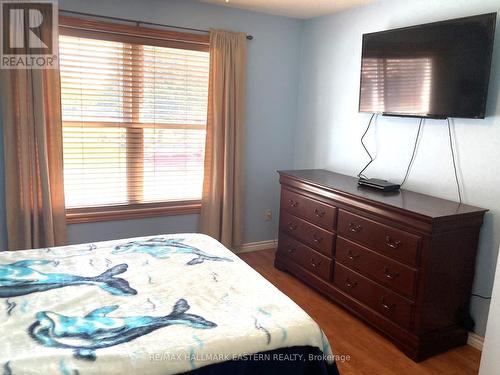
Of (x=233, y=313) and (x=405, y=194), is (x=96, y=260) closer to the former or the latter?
(x=233, y=313)

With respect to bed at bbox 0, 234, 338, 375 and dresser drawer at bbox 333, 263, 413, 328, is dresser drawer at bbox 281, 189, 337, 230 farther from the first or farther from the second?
bed at bbox 0, 234, 338, 375

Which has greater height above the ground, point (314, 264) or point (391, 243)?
point (391, 243)

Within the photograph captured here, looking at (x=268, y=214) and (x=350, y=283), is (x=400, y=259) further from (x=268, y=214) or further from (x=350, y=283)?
(x=268, y=214)

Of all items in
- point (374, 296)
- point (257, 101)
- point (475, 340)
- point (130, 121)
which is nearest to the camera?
point (475, 340)

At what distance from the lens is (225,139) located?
12.2ft

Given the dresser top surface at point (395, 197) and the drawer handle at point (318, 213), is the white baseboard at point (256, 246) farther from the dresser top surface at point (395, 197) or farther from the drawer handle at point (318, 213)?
the drawer handle at point (318, 213)

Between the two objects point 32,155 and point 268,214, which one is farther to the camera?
point 268,214

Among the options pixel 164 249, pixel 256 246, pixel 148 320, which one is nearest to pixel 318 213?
pixel 256 246

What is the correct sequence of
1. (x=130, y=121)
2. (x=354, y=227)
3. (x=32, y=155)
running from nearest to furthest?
(x=354, y=227), (x=32, y=155), (x=130, y=121)

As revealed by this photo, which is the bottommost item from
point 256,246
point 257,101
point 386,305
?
point 256,246

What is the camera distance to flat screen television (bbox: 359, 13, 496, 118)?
2389 millimetres

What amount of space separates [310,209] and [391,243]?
2.75ft

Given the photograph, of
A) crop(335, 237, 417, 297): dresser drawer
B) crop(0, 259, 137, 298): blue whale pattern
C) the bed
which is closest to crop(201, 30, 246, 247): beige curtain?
crop(335, 237, 417, 297): dresser drawer

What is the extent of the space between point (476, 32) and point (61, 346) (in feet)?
8.63
